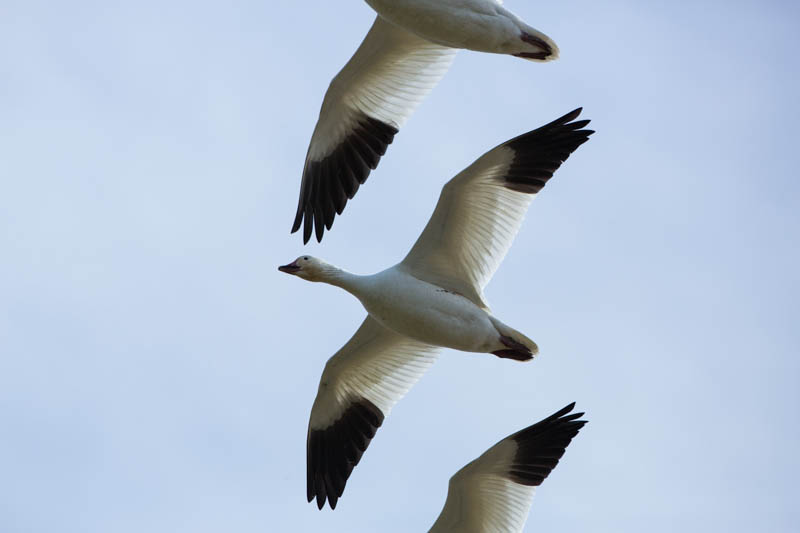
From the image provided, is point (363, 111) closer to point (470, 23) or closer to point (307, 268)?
point (307, 268)

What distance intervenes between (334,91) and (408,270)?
7.61 ft

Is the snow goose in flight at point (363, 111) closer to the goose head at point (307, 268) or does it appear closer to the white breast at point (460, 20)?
the goose head at point (307, 268)

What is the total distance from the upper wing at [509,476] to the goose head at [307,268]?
7.53 ft

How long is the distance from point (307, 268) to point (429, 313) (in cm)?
160

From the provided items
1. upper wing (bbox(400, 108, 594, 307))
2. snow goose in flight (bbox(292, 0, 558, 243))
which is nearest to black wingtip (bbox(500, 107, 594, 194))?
upper wing (bbox(400, 108, 594, 307))

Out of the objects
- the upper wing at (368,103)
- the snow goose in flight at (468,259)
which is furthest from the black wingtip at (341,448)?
the upper wing at (368,103)

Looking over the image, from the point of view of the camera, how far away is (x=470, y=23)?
14.5 metres

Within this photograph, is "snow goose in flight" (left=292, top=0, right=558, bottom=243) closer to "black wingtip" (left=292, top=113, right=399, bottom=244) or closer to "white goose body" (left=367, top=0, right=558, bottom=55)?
"black wingtip" (left=292, top=113, right=399, bottom=244)

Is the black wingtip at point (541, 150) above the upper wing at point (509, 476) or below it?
above

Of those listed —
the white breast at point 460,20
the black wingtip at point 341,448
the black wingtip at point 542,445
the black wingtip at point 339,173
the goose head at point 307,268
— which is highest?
the white breast at point 460,20

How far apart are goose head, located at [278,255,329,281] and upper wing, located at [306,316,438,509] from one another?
824mm

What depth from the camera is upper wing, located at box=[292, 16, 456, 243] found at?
15781 millimetres

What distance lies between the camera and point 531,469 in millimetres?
14453

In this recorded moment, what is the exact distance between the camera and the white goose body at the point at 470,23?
14477 millimetres
